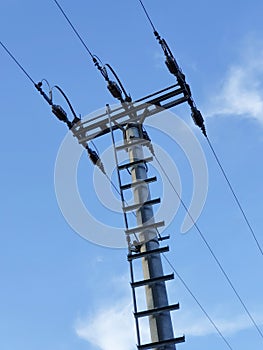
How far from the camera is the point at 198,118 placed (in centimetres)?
848

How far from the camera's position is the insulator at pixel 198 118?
834 cm

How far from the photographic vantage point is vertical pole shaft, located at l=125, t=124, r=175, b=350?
6.00 metres

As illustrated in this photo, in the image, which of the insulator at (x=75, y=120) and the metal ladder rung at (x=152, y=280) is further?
the insulator at (x=75, y=120)

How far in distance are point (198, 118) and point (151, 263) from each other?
296 centimetres

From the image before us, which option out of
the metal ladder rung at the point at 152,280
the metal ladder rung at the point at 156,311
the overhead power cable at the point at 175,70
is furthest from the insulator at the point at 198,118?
the metal ladder rung at the point at 156,311

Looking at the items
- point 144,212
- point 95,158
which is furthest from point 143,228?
point 95,158

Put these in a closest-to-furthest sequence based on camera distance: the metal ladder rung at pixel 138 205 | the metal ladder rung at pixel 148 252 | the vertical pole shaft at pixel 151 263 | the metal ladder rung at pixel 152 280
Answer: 1. the vertical pole shaft at pixel 151 263
2. the metal ladder rung at pixel 152 280
3. the metal ladder rung at pixel 148 252
4. the metal ladder rung at pixel 138 205

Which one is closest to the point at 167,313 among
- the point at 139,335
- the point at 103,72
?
the point at 139,335

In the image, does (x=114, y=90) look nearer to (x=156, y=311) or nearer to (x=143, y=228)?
(x=143, y=228)

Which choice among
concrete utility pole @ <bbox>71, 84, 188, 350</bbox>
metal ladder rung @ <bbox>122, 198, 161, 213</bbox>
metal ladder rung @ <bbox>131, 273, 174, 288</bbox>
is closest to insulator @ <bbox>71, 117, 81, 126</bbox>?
concrete utility pole @ <bbox>71, 84, 188, 350</bbox>

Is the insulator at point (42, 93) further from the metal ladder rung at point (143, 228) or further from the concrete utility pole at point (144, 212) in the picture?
the metal ladder rung at point (143, 228)

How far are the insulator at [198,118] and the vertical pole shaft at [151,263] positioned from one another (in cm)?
124

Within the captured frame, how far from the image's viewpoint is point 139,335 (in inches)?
235

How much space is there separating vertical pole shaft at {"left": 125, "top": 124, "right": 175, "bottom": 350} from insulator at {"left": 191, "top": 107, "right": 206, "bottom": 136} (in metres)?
1.24
